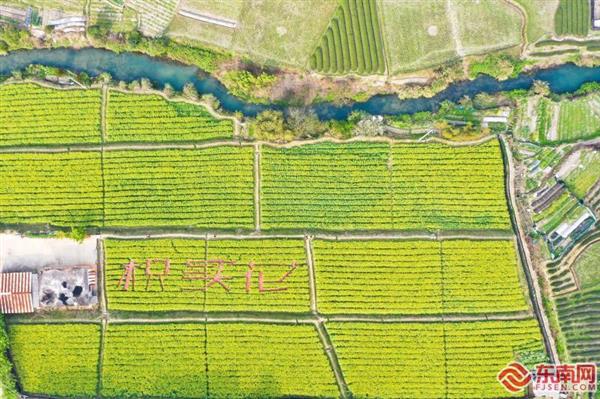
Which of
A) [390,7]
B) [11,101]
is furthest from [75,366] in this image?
[390,7]

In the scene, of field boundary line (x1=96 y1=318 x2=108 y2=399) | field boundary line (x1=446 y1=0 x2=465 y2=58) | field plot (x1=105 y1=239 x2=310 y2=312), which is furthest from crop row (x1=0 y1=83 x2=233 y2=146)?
field boundary line (x1=446 y1=0 x2=465 y2=58)

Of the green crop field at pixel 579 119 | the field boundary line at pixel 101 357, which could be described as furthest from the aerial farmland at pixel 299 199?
the green crop field at pixel 579 119

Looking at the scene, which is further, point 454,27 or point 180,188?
point 454,27

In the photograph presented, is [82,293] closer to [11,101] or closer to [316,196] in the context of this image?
[11,101]

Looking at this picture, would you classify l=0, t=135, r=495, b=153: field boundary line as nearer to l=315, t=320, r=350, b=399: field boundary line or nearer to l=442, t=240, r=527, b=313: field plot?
l=442, t=240, r=527, b=313: field plot

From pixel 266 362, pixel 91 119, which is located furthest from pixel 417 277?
pixel 91 119

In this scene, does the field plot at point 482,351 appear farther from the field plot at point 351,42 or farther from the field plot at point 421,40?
the field plot at point 351,42

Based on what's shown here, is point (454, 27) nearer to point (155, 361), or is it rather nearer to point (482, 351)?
point (482, 351)

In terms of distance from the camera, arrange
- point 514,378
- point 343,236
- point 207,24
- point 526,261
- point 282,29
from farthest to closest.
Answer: point 207,24, point 282,29, point 343,236, point 526,261, point 514,378
